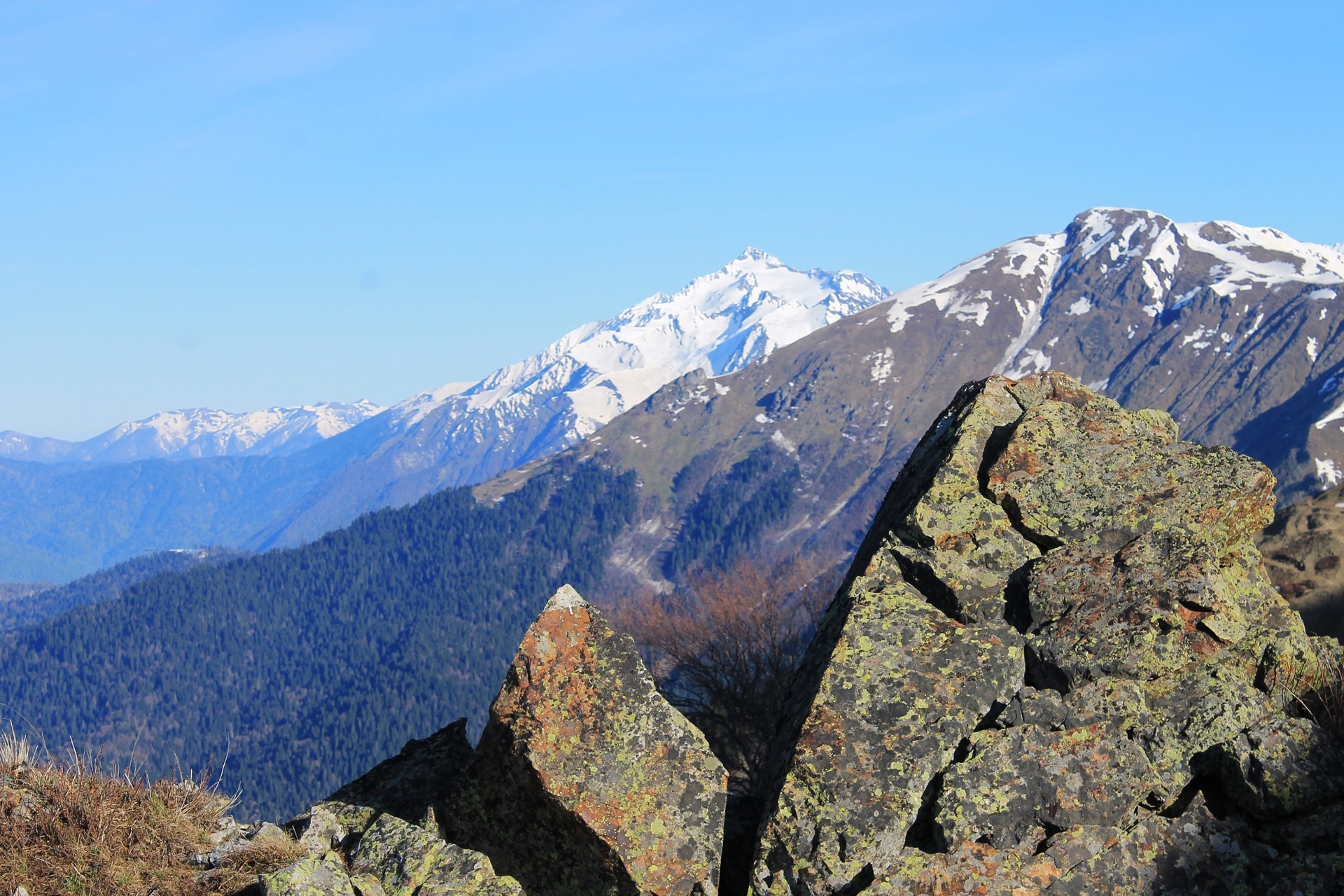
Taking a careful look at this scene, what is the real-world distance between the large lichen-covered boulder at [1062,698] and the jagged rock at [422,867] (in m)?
2.69

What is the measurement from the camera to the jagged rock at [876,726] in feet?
32.6

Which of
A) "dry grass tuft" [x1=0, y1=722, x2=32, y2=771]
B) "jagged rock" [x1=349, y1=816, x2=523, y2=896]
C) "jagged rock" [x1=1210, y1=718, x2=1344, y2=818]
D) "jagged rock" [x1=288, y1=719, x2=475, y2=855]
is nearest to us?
"jagged rock" [x1=1210, y1=718, x2=1344, y2=818]

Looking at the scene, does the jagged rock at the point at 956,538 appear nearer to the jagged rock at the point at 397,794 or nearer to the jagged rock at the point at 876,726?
the jagged rock at the point at 876,726

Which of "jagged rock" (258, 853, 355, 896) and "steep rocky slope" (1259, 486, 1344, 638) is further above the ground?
"jagged rock" (258, 853, 355, 896)

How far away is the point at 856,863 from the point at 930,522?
455 cm

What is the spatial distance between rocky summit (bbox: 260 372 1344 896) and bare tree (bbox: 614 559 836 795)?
10901 mm

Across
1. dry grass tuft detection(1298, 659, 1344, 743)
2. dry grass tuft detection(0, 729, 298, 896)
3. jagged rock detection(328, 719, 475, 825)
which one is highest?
dry grass tuft detection(0, 729, 298, 896)

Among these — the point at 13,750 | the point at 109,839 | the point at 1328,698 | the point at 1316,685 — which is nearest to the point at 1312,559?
the point at 1316,685

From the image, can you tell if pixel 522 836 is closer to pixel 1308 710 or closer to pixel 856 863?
pixel 856 863

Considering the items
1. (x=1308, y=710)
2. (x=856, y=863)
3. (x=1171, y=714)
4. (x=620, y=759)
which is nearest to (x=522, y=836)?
(x=620, y=759)

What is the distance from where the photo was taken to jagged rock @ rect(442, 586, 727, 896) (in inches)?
425

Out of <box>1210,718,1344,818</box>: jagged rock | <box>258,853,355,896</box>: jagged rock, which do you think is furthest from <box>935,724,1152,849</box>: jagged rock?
<box>258,853,355,896</box>: jagged rock

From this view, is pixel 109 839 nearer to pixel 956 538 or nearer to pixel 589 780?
pixel 589 780

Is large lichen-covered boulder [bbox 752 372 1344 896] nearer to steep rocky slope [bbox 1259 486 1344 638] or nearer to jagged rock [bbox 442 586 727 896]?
jagged rock [bbox 442 586 727 896]
